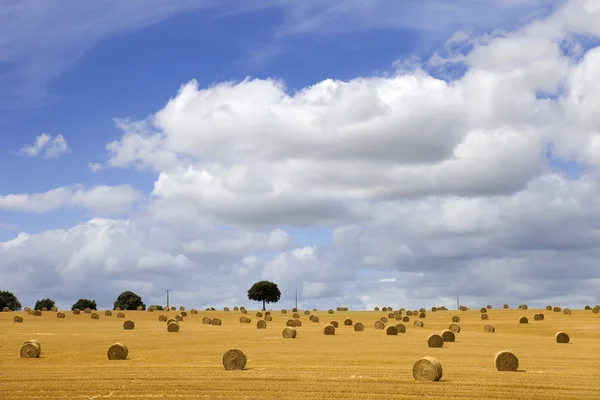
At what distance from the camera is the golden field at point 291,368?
25062 mm

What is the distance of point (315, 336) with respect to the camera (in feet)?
176

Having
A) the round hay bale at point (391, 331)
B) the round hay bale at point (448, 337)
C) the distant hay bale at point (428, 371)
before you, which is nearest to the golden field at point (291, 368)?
the distant hay bale at point (428, 371)

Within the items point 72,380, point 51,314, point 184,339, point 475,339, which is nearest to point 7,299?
point 51,314

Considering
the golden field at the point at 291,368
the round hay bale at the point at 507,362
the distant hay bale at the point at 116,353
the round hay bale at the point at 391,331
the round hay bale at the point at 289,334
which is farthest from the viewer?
the round hay bale at the point at 391,331

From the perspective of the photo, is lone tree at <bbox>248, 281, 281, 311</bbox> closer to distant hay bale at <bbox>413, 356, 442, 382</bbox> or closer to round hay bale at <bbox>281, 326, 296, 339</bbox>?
round hay bale at <bbox>281, 326, 296, 339</bbox>

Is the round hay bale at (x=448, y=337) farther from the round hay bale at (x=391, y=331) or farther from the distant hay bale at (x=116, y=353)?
the distant hay bale at (x=116, y=353)

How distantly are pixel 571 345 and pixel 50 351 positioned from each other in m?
32.8

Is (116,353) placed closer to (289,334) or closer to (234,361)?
(234,361)

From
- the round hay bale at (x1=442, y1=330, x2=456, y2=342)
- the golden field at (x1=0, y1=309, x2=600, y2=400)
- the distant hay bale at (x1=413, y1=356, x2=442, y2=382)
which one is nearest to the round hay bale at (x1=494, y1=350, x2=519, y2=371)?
the golden field at (x1=0, y1=309, x2=600, y2=400)

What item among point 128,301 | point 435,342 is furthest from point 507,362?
point 128,301

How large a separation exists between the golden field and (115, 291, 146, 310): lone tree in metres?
85.9

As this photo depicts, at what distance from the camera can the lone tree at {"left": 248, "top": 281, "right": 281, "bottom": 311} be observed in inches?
5468

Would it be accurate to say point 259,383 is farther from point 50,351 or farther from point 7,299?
point 7,299

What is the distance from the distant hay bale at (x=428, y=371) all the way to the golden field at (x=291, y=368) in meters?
0.38
